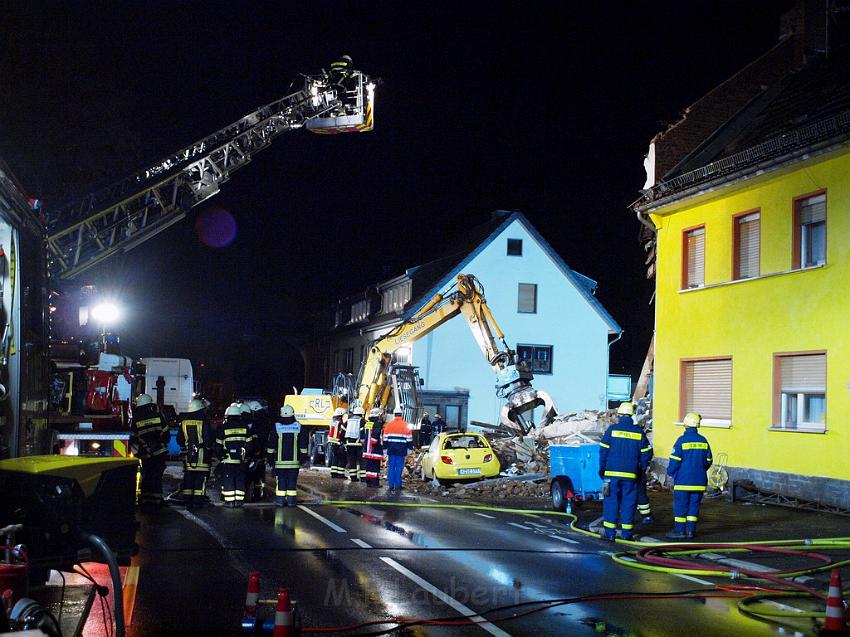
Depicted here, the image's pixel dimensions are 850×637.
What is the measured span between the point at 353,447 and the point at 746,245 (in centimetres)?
980

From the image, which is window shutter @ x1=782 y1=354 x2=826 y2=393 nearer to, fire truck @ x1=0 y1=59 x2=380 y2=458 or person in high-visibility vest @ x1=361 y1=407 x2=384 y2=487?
person in high-visibility vest @ x1=361 y1=407 x2=384 y2=487

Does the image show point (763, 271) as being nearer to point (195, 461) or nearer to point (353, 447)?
point (353, 447)

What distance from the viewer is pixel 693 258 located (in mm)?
21156

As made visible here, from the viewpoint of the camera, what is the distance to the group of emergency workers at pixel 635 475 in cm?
1256

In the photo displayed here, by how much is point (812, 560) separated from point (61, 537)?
913 cm

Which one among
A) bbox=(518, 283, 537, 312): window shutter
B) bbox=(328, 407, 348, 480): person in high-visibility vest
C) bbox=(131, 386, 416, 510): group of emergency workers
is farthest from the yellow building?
bbox=(518, 283, 537, 312): window shutter

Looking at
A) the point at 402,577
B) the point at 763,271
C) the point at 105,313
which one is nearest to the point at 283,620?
the point at 402,577

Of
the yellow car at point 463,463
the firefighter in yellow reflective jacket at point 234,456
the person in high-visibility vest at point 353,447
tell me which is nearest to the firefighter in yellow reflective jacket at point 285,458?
the firefighter in yellow reflective jacket at point 234,456

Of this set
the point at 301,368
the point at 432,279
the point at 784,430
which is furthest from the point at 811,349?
the point at 301,368

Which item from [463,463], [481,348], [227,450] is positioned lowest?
[463,463]

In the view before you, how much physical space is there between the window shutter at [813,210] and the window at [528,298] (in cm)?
2359

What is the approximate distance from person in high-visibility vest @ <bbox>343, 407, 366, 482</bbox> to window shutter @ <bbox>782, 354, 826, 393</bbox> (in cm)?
905

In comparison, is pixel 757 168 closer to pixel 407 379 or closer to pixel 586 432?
pixel 586 432

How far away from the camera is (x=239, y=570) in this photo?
9.69 m
